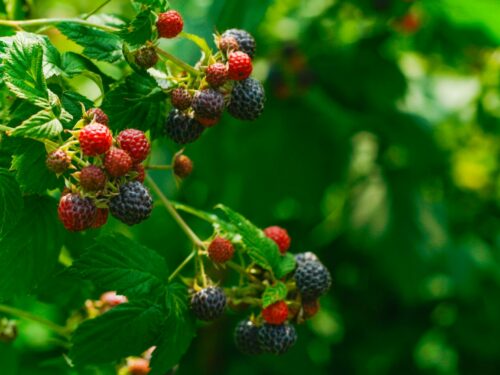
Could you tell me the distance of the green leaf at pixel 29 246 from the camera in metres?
1.49

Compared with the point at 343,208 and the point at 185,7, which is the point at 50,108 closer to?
the point at 185,7

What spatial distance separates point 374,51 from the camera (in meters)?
3.77

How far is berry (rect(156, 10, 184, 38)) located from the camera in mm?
1447

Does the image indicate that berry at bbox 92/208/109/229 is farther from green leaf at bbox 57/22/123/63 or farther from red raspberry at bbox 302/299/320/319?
red raspberry at bbox 302/299/320/319

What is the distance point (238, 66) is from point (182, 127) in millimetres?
145

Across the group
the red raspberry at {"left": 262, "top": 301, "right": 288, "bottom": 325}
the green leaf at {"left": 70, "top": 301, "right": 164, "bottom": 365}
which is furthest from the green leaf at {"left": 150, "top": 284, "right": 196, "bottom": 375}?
the red raspberry at {"left": 262, "top": 301, "right": 288, "bottom": 325}

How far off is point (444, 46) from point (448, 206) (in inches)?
35.2

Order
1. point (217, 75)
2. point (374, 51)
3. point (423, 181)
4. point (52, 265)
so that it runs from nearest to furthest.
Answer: point (217, 75), point (52, 265), point (374, 51), point (423, 181)

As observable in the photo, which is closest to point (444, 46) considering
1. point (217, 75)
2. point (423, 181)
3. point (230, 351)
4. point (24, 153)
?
point (423, 181)

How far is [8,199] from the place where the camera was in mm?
1354

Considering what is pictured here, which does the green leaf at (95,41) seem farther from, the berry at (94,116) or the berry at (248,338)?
the berry at (248,338)

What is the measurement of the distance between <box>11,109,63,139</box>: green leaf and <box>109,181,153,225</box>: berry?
0.14 meters

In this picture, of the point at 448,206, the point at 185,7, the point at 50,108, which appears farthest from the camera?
the point at 448,206

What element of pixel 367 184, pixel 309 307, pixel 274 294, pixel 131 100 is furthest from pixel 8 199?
pixel 367 184
